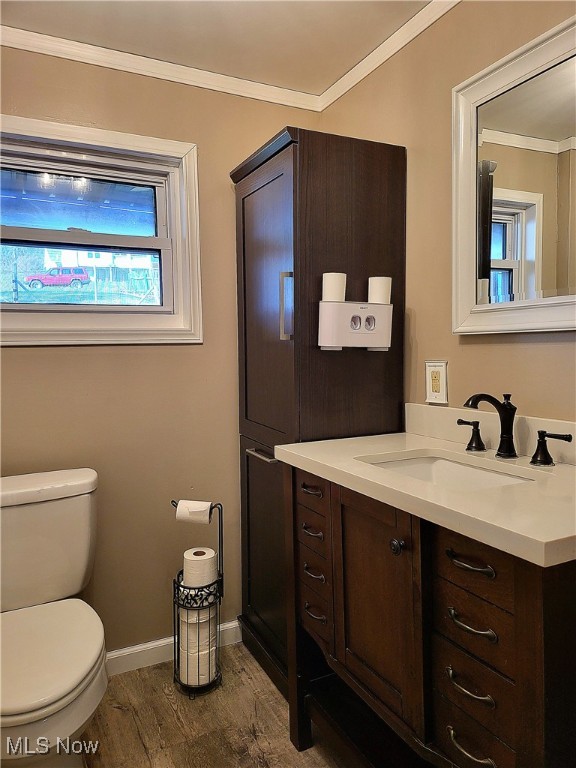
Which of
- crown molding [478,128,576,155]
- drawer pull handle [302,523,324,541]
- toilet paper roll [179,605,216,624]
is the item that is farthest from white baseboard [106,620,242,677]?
crown molding [478,128,576,155]

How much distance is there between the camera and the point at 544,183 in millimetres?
1398

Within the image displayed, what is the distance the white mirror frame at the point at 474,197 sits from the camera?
1.35 meters

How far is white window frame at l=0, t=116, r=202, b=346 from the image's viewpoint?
195 centimetres

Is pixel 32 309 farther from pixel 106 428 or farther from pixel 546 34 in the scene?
pixel 546 34

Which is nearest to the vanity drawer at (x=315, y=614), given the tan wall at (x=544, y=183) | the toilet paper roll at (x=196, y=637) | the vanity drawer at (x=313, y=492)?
the vanity drawer at (x=313, y=492)

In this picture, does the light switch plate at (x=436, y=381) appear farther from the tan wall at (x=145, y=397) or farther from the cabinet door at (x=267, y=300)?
the tan wall at (x=145, y=397)

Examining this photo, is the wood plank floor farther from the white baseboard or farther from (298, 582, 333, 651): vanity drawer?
(298, 582, 333, 651): vanity drawer

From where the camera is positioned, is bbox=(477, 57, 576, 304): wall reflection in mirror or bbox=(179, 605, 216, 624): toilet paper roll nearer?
bbox=(477, 57, 576, 304): wall reflection in mirror

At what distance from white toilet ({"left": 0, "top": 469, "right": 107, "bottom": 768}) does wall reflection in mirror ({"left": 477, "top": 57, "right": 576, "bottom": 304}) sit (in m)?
1.53

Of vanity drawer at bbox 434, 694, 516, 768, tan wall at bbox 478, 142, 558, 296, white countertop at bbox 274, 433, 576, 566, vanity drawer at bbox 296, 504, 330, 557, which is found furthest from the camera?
vanity drawer at bbox 296, 504, 330, 557

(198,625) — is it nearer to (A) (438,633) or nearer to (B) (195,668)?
(B) (195,668)

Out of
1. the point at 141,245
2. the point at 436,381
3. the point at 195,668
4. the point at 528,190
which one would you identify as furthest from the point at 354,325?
the point at 195,668

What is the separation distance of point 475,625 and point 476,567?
0.38 feet

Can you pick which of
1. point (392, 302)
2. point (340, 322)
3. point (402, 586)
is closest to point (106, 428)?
point (340, 322)
